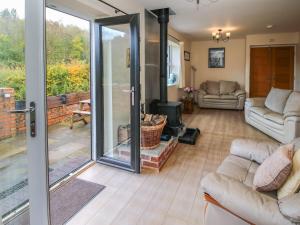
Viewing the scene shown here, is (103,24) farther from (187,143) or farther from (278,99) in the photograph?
(278,99)

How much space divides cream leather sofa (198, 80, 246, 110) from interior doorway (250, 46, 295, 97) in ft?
2.00

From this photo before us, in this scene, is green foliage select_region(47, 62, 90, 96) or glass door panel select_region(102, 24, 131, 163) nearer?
glass door panel select_region(102, 24, 131, 163)

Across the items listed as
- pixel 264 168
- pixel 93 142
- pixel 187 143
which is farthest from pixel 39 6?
pixel 187 143

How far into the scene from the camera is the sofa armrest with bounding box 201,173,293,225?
1.22 metres

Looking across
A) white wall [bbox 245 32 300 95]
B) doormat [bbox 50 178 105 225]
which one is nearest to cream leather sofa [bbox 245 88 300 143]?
white wall [bbox 245 32 300 95]

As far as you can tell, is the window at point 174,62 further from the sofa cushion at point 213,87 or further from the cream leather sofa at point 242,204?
the cream leather sofa at point 242,204

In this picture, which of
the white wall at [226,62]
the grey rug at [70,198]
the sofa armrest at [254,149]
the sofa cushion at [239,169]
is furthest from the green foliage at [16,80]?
the white wall at [226,62]

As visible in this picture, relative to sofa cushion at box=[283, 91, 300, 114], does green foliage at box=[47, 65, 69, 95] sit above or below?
above

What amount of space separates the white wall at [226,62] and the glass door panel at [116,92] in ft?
19.1

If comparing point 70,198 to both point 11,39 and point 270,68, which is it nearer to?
point 11,39

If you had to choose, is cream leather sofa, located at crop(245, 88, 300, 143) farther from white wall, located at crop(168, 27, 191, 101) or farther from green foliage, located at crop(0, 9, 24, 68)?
green foliage, located at crop(0, 9, 24, 68)

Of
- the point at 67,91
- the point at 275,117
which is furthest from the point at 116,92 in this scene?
the point at 275,117

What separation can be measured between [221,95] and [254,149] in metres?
5.64

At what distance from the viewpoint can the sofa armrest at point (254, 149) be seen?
82.7 inches
